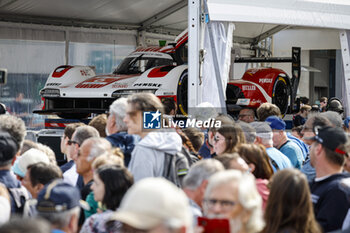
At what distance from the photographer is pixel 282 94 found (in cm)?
1364

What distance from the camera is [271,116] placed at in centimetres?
730

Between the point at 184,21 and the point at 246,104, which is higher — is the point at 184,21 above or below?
above

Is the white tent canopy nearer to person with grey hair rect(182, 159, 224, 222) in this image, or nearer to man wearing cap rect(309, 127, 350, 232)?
man wearing cap rect(309, 127, 350, 232)

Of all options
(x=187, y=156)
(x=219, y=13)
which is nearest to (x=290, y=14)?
(x=219, y=13)

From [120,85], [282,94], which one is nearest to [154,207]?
[120,85]

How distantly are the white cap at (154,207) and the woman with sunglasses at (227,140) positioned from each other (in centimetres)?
292

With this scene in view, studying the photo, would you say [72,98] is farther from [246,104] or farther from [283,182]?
[283,182]

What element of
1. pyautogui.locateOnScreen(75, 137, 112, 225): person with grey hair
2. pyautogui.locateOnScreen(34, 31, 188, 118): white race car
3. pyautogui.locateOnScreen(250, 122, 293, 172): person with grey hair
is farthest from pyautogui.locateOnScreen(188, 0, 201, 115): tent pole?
pyautogui.locateOnScreen(75, 137, 112, 225): person with grey hair

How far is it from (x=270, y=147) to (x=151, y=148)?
77.9 inches

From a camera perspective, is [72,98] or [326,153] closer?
[326,153]

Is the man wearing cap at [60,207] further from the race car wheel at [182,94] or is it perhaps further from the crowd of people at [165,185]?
the race car wheel at [182,94]

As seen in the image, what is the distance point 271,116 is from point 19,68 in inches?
345

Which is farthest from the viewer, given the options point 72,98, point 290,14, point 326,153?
point 72,98

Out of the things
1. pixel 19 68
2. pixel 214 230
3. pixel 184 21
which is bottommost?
pixel 214 230
